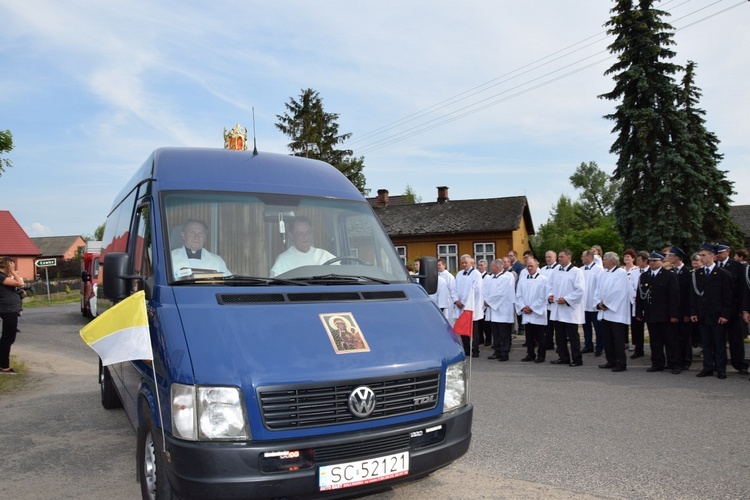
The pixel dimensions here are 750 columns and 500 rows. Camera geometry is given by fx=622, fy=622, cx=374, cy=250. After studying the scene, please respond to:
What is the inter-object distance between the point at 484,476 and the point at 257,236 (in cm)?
264

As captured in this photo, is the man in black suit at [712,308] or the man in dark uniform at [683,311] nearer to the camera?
the man in black suit at [712,308]

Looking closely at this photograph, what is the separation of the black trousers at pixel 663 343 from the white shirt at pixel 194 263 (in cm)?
795

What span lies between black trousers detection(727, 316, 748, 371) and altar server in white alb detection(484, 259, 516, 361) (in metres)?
3.74

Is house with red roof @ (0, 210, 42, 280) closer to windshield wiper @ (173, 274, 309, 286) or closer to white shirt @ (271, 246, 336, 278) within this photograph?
white shirt @ (271, 246, 336, 278)

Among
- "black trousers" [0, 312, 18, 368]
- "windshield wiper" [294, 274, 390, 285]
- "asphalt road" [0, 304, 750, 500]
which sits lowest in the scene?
"asphalt road" [0, 304, 750, 500]

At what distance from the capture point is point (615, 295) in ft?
34.3

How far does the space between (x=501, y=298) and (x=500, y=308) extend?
23 cm

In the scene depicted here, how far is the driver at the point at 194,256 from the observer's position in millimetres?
4258

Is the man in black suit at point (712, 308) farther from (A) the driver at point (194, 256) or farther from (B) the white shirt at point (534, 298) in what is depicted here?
(A) the driver at point (194, 256)

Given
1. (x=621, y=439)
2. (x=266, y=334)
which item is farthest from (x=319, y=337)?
(x=621, y=439)

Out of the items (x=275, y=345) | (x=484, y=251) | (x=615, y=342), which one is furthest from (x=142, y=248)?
(x=484, y=251)

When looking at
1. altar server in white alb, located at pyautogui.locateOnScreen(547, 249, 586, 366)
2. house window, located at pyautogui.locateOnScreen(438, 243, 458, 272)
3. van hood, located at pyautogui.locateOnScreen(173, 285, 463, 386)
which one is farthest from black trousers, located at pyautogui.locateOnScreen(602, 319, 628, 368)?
house window, located at pyautogui.locateOnScreen(438, 243, 458, 272)

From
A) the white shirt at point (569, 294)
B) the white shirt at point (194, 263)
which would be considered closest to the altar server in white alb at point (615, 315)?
the white shirt at point (569, 294)

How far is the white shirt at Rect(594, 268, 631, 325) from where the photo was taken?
10.2 m
